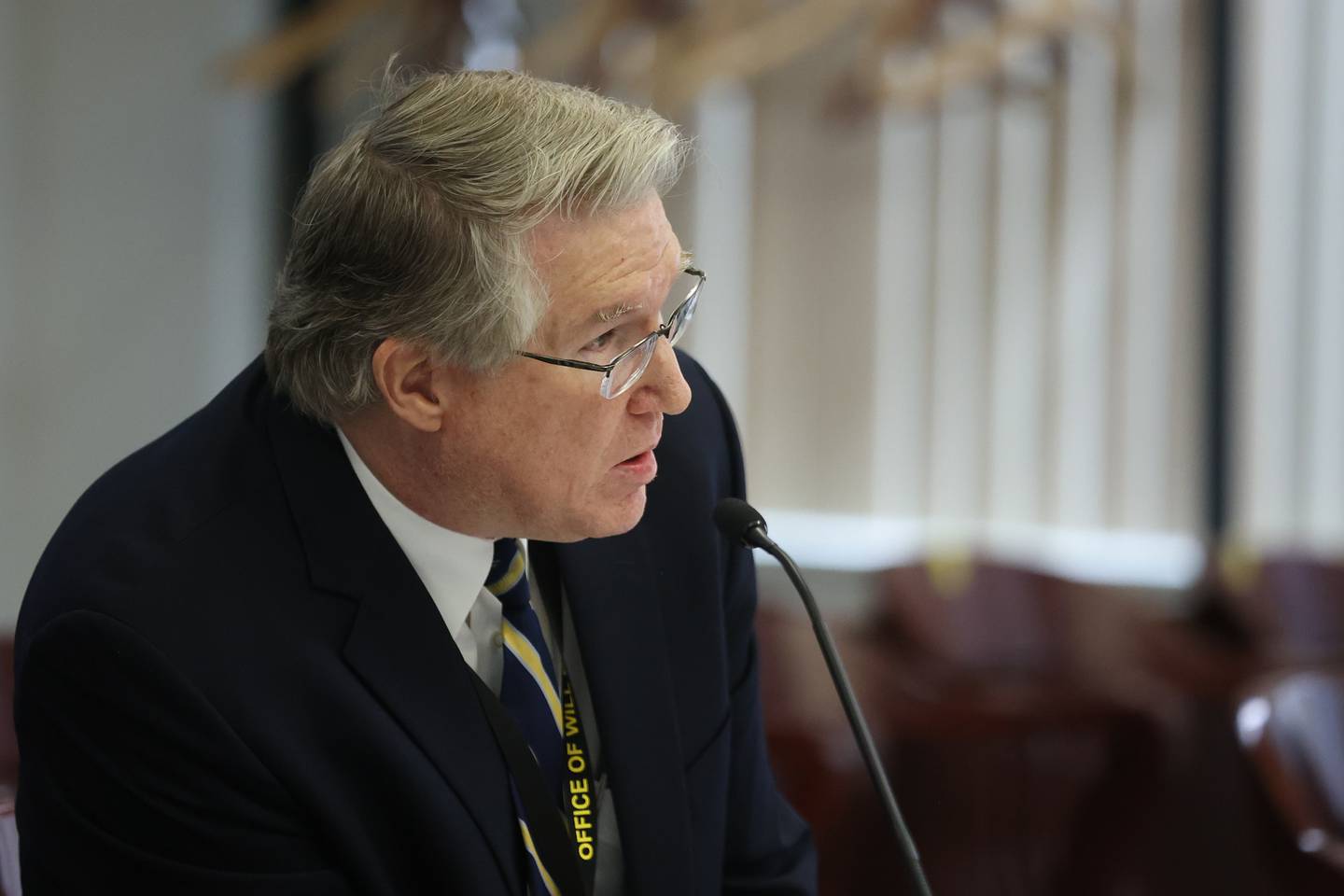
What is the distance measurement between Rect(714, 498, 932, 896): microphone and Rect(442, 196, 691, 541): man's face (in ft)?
0.31

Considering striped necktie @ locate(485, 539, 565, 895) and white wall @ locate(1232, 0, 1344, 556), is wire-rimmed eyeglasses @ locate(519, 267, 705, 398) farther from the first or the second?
white wall @ locate(1232, 0, 1344, 556)

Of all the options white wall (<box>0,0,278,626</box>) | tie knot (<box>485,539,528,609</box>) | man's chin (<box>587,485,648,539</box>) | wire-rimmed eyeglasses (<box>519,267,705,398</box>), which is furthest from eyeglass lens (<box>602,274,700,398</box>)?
white wall (<box>0,0,278,626</box>)

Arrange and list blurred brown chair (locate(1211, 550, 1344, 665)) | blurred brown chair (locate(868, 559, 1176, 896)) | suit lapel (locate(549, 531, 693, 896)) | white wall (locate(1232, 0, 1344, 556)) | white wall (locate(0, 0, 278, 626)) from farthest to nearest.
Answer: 1. white wall (locate(1232, 0, 1344, 556))
2. white wall (locate(0, 0, 278, 626))
3. blurred brown chair (locate(1211, 550, 1344, 665))
4. blurred brown chair (locate(868, 559, 1176, 896))
5. suit lapel (locate(549, 531, 693, 896))

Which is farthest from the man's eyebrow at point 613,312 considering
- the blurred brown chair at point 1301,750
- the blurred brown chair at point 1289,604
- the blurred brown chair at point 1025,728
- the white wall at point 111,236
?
the white wall at point 111,236

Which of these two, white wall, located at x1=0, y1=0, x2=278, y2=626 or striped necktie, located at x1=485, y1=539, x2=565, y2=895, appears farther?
white wall, located at x1=0, y1=0, x2=278, y2=626

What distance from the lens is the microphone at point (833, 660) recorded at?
1145 millimetres

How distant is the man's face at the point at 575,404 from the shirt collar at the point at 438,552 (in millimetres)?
29

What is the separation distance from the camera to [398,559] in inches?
48.8

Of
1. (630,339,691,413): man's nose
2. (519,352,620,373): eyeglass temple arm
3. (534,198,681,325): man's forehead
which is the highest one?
(534,198,681,325): man's forehead

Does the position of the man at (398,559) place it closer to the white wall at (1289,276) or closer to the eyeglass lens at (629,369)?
the eyeglass lens at (629,369)

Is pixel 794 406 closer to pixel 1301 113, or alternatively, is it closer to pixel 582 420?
pixel 1301 113

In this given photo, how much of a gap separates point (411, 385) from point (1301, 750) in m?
1.63

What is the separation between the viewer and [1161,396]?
4.39 meters

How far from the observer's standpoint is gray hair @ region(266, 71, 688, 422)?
1.14 meters
